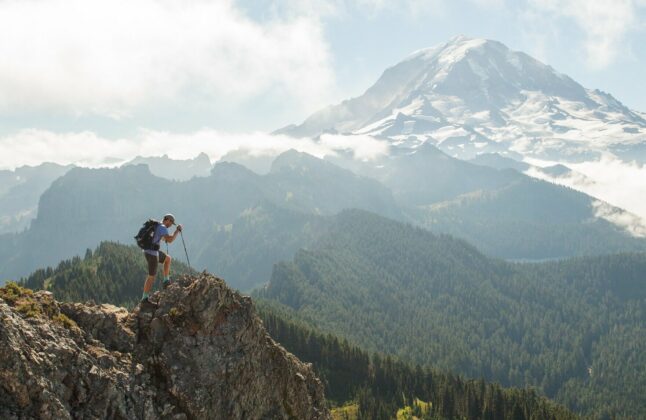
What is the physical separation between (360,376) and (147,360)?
134 metres

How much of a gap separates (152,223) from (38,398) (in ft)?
38.4

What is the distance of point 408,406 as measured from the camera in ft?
447

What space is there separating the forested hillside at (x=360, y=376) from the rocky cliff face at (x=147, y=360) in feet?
316

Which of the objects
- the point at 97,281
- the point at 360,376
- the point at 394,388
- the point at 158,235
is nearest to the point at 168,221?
the point at 158,235

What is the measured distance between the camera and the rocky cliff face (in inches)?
841

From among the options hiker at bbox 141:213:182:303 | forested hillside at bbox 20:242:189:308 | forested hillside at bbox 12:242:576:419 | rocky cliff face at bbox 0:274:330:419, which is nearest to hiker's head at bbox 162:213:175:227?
hiker at bbox 141:213:182:303

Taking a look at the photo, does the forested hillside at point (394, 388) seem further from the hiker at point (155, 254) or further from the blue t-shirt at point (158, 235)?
the blue t-shirt at point (158, 235)

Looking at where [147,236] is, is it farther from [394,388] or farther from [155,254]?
[394,388]

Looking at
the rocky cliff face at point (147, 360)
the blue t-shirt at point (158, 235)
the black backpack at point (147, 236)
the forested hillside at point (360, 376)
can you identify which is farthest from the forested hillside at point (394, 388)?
the black backpack at point (147, 236)

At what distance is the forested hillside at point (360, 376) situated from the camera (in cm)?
13200

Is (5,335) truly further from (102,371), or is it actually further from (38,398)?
(102,371)

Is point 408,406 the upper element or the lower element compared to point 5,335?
lower

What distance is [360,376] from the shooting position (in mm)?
153000

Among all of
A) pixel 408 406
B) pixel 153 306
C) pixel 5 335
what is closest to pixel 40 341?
pixel 5 335
